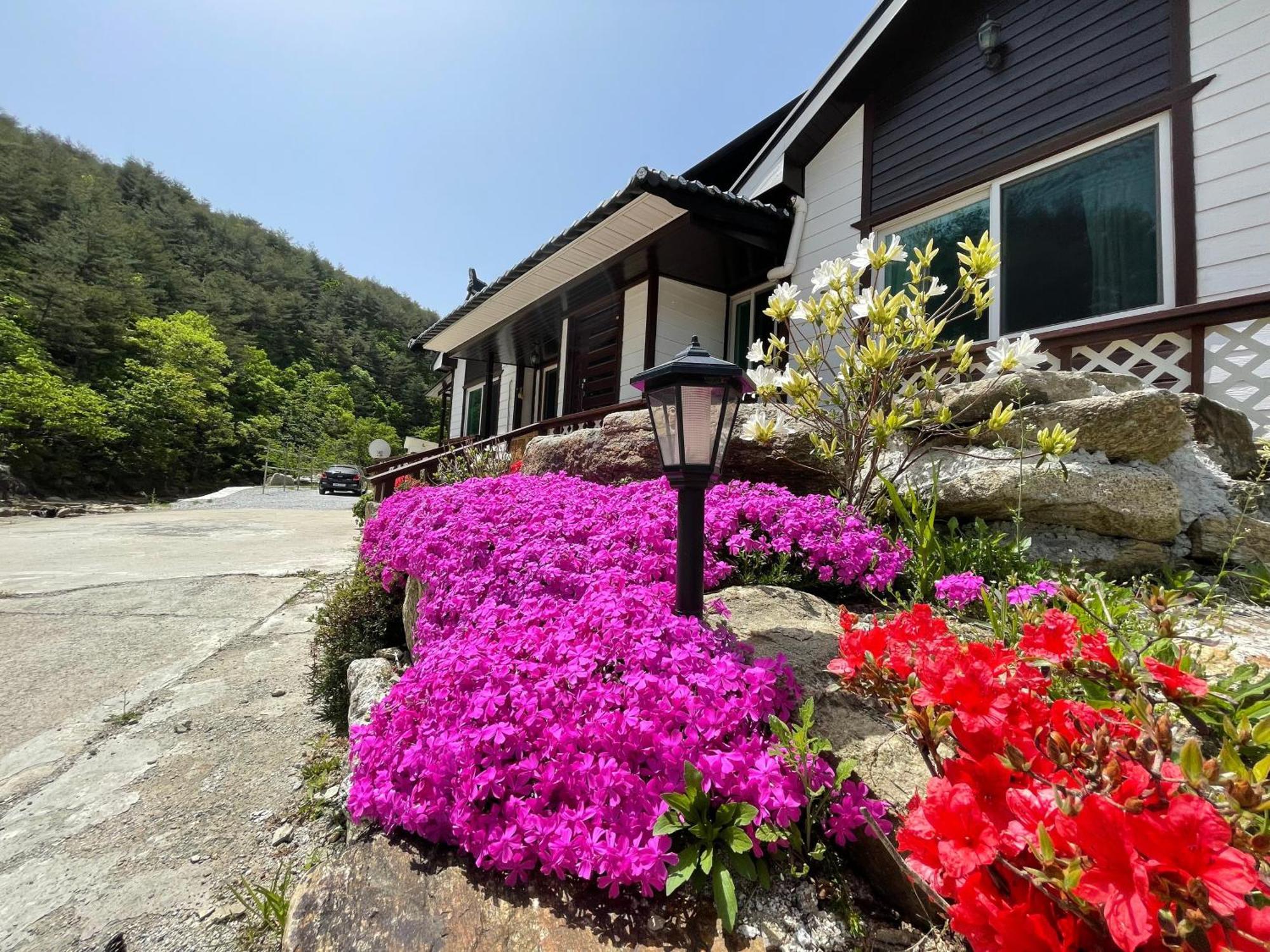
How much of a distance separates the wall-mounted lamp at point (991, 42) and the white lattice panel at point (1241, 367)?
330 centimetres

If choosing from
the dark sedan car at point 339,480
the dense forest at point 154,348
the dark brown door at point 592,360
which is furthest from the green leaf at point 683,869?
the dense forest at point 154,348

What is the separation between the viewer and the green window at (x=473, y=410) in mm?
14741

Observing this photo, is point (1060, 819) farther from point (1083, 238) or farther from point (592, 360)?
point (592, 360)

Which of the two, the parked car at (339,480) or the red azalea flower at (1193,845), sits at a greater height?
the parked car at (339,480)

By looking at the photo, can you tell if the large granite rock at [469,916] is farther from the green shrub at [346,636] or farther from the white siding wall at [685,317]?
A: the white siding wall at [685,317]

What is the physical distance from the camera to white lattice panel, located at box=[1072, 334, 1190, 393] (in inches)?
131

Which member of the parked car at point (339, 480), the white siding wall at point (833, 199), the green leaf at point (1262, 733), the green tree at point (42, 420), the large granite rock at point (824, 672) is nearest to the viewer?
the green leaf at point (1262, 733)

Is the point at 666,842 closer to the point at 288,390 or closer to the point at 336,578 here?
the point at 336,578

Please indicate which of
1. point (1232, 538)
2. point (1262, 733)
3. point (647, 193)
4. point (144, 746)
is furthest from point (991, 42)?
point (144, 746)

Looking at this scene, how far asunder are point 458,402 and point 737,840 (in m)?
16.0

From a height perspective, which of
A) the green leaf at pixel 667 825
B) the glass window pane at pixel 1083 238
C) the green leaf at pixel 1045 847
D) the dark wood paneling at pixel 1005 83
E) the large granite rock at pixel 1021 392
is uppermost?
the dark wood paneling at pixel 1005 83

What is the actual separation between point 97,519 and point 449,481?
1107 cm

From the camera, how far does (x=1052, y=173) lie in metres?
4.49

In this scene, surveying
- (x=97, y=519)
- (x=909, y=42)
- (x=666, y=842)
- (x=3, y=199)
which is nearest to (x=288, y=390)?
(x=3, y=199)
